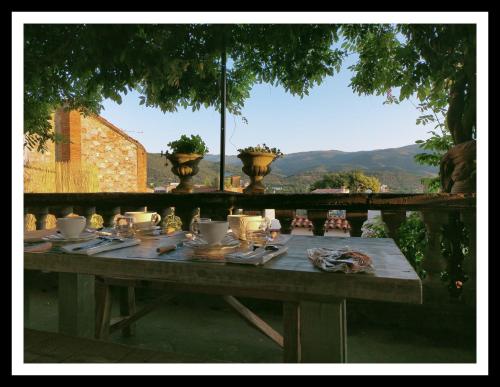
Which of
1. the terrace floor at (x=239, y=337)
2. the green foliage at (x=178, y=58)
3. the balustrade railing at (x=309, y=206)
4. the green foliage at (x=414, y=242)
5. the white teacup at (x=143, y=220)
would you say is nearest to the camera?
the white teacup at (x=143, y=220)

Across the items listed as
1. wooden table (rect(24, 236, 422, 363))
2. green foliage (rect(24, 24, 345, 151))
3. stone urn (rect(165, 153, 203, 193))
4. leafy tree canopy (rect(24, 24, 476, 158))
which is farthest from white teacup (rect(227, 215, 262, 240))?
green foliage (rect(24, 24, 345, 151))

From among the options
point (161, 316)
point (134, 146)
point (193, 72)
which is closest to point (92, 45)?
point (193, 72)

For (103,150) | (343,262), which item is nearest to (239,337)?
(343,262)

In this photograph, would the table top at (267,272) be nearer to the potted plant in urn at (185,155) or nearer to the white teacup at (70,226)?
the white teacup at (70,226)

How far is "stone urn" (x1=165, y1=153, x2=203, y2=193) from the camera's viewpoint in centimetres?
301

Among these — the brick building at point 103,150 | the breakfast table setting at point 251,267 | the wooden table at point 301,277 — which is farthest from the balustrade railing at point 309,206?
the brick building at point 103,150

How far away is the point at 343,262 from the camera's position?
1096 millimetres

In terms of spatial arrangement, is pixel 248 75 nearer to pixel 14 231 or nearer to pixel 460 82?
pixel 460 82

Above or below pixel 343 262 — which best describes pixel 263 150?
above

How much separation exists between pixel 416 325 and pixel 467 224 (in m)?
0.73

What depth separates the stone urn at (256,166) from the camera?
2852 mm

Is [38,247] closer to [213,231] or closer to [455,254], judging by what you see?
[213,231]

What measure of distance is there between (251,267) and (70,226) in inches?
36.3
